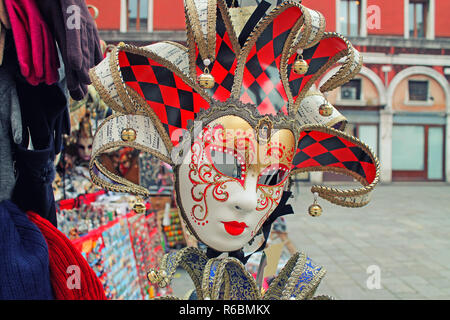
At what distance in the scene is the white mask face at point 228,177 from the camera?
36.4 inches

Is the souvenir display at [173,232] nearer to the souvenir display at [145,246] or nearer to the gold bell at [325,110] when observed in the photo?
the souvenir display at [145,246]

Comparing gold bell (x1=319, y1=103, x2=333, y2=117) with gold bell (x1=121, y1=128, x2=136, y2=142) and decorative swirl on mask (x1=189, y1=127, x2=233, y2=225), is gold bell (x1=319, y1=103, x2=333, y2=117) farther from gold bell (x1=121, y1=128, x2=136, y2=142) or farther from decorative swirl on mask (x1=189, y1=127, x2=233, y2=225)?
gold bell (x1=121, y1=128, x2=136, y2=142)

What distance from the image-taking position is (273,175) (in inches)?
40.2

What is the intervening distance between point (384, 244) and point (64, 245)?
15.2 ft

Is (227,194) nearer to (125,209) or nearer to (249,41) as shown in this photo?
(249,41)

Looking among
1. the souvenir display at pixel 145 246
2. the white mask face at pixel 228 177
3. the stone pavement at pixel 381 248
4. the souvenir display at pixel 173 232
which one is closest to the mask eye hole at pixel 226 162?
the white mask face at pixel 228 177

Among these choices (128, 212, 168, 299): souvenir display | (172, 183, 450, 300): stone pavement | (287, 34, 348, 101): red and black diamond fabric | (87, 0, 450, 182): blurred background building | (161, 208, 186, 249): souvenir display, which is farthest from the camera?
(87, 0, 450, 182): blurred background building

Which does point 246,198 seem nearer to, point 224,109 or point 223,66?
point 224,109

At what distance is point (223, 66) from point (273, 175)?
1.19ft

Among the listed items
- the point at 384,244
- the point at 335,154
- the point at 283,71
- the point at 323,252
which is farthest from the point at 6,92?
the point at 384,244

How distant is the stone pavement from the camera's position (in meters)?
3.29

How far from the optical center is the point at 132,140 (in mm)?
948

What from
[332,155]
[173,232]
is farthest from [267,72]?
[173,232]

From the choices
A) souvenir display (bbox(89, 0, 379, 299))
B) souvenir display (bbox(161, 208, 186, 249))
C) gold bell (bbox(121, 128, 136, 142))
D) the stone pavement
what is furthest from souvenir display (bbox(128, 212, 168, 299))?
gold bell (bbox(121, 128, 136, 142))
